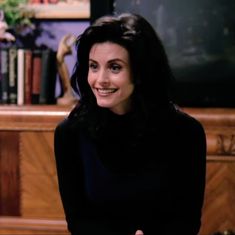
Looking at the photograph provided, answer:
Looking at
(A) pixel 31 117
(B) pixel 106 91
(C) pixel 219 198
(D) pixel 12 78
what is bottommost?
(C) pixel 219 198

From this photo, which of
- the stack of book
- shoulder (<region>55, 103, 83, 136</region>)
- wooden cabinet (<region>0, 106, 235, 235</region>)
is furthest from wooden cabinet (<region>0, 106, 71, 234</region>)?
shoulder (<region>55, 103, 83, 136</region>)

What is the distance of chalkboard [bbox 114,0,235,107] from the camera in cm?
206

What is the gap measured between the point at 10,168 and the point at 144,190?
1.04m

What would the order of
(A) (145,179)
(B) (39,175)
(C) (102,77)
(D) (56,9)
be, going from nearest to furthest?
(C) (102,77) → (A) (145,179) → (B) (39,175) → (D) (56,9)

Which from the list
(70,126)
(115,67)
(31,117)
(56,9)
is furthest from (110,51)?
(56,9)

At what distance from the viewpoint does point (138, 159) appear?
1254mm

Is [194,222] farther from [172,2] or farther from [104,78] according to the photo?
[172,2]

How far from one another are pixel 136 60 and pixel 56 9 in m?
1.47

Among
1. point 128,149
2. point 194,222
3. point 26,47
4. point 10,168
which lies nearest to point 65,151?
point 128,149

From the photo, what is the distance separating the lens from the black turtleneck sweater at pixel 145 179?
1243mm

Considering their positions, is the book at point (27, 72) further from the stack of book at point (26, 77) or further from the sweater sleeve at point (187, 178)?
the sweater sleeve at point (187, 178)

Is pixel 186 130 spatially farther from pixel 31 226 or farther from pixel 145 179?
pixel 31 226

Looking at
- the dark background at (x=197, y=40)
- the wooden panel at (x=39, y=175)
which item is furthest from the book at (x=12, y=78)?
the dark background at (x=197, y=40)

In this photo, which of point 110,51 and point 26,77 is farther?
point 26,77
